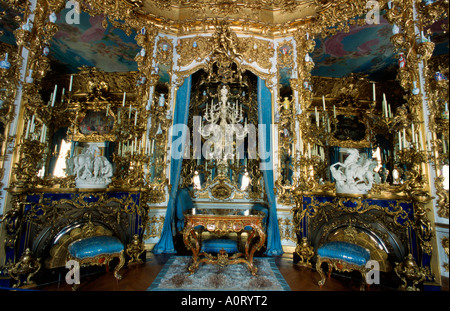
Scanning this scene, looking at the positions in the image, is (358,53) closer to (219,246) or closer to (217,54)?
(217,54)

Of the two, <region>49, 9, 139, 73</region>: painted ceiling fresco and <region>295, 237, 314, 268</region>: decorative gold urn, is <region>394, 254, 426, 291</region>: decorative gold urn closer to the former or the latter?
<region>295, 237, 314, 268</region>: decorative gold urn

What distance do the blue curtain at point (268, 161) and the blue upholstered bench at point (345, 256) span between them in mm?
1541

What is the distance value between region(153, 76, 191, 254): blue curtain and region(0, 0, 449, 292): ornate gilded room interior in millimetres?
40

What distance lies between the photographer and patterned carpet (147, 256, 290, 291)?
120 inches

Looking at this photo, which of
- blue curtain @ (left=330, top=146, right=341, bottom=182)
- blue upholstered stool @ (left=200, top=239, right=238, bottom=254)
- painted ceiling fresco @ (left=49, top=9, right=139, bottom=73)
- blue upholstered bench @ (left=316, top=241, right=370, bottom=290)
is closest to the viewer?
blue upholstered bench @ (left=316, top=241, right=370, bottom=290)

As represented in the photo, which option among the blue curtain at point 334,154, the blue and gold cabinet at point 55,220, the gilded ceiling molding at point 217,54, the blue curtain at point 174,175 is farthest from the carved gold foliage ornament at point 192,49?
the blue curtain at point 334,154

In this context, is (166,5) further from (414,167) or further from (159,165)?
(414,167)

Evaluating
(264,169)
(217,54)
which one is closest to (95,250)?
(264,169)

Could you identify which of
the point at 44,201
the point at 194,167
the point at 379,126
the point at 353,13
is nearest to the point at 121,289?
the point at 44,201

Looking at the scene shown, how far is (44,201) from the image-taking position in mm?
3293

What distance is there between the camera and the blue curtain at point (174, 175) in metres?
4.59

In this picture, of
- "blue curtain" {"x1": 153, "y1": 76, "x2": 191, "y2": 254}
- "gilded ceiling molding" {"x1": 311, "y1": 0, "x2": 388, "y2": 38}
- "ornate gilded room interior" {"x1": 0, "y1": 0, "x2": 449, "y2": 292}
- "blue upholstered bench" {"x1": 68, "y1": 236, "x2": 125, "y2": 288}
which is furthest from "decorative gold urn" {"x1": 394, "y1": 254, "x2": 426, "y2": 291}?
"gilded ceiling molding" {"x1": 311, "y1": 0, "x2": 388, "y2": 38}
